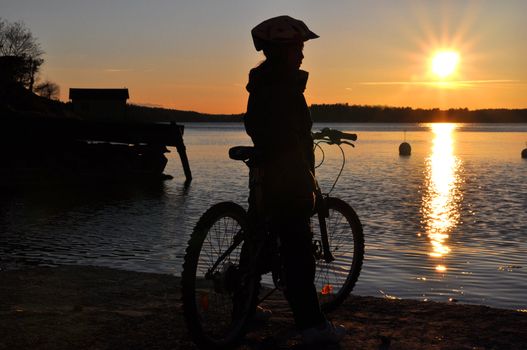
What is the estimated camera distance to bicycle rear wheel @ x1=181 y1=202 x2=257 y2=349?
4496mm

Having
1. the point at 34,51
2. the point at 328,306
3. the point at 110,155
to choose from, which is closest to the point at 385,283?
the point at 328,306

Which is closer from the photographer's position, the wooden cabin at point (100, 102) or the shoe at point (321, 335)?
the shoe at point (321, 335)

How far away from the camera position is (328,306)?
590 cm

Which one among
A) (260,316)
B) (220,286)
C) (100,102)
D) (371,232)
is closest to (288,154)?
(220,286)

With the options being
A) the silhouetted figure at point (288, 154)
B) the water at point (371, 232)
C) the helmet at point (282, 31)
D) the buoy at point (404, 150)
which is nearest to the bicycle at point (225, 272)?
the silhouetted figure at point (288, 154)

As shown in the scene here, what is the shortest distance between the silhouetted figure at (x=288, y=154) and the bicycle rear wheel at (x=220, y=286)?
0.77 feet

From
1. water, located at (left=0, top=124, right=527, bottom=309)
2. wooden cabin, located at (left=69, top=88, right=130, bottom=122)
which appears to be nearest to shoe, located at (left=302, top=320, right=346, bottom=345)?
water, located at (left=0, top=124, right=527, bottom=309)

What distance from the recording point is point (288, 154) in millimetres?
4852

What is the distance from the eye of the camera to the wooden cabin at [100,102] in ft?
286

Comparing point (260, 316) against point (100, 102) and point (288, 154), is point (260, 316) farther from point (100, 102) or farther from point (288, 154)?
point (100, 102)

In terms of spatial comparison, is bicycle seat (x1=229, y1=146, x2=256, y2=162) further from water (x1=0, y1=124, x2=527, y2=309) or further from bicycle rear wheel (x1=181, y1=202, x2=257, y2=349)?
water (x1=0, y1=124, x2=527, y2=309)

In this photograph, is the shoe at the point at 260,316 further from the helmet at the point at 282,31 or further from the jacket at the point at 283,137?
the helmet at the point at 282,31

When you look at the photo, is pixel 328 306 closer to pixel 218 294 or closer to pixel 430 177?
pixel 218 294

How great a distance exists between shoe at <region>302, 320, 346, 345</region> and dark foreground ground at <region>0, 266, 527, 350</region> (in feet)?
0.20
